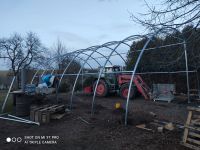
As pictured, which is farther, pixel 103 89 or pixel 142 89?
pixel 103 89

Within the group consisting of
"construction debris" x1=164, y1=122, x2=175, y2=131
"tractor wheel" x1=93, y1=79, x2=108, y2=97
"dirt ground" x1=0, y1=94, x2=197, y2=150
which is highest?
"tractor wheel" x1=93, y1=79, x2=108, y2=97

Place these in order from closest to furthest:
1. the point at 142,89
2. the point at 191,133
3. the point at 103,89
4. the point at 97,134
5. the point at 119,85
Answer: the point at 191,133 < the point at 97,134 < the point at 142,89 < the point at 119,85 < the point at 103,89

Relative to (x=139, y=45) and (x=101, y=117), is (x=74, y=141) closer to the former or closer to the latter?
(x=101, y=117)

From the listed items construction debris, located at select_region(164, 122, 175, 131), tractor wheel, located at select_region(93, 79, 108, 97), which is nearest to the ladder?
tractor wheel, located at select_region(93, 79, 108, 97)

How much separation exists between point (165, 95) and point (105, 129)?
25.5 feet

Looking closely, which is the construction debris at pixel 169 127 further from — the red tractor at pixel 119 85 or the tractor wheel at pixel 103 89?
the tractor wheel at pixel 103 89

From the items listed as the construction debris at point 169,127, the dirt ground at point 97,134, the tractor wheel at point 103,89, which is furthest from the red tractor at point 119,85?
the construction debris at point 169,127

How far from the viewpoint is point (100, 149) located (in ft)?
20.3

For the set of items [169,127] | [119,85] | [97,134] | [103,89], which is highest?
[119,85]

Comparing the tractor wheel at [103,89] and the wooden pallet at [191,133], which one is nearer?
the wooden pallet at [191,133]

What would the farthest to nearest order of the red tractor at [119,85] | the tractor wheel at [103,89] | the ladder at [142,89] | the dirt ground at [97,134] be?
1. the tractor wheel at [103,89]
2. the red tractor at [119,85]
3. the ladder at [142,89]
4. the dirt ground at [97,134]

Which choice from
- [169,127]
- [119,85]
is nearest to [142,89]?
[119,85]

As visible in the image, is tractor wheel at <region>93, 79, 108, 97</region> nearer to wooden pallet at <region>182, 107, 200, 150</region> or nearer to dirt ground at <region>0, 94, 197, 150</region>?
dirt ground at <region>0, 94, 197, 150</region>

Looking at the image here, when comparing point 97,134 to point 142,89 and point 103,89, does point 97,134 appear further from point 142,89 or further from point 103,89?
point 103,89
